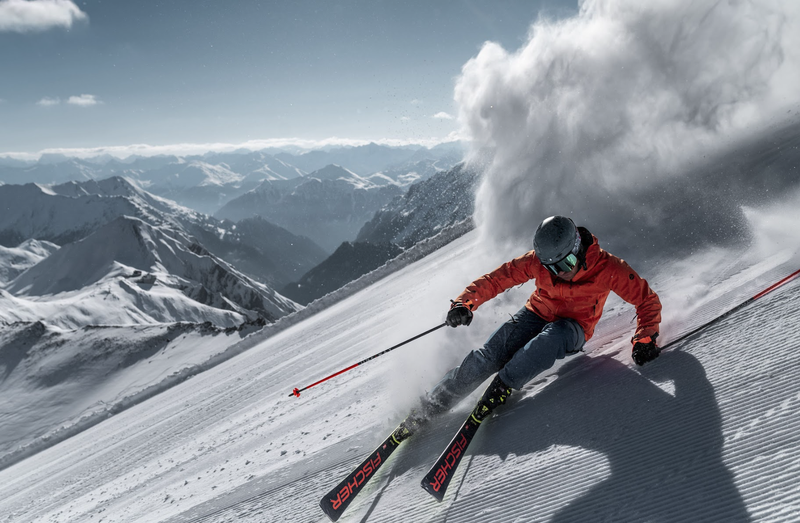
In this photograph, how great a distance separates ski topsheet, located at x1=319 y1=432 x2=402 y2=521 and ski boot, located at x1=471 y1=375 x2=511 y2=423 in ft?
2.59

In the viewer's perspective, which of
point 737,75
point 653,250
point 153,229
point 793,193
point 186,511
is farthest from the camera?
point 153,229

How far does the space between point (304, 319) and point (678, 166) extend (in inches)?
556

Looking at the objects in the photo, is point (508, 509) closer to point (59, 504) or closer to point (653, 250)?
point (653, 250)

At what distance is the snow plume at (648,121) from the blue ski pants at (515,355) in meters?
2.73

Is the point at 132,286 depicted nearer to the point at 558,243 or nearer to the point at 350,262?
the point at 558,243

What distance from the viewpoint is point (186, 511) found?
414 cm

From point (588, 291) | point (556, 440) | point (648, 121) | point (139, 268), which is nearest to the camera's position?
point (556, 440)

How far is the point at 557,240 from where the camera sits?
3.39 meters

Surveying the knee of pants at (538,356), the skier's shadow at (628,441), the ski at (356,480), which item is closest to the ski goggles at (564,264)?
the knee of pants at (538,356)

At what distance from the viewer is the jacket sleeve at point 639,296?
3.35 metres

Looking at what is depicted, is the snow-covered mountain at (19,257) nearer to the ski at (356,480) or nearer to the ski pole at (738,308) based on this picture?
the ski at (356,480)

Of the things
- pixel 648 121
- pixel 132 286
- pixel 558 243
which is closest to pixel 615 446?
pixel 558 243

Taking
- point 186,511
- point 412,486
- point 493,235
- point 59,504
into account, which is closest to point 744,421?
point 412,486

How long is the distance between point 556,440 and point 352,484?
59.8 inches
